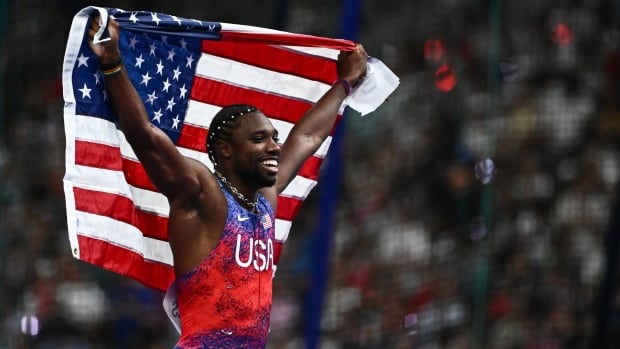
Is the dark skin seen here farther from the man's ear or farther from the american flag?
the american flag

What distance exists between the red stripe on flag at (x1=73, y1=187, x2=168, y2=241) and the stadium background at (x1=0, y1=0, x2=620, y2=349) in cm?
252

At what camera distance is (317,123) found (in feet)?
20.5

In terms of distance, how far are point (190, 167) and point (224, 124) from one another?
0.34 meters

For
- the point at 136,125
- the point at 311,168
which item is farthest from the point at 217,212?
the point at 311,168

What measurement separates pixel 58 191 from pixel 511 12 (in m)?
3.15

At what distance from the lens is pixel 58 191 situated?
852 centimetres

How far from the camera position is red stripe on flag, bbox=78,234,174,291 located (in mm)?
5555

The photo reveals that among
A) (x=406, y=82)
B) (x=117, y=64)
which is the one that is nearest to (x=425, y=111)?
(x=406, y=82)

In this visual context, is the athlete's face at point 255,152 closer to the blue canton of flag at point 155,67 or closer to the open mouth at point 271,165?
the open mouth at point 271,165

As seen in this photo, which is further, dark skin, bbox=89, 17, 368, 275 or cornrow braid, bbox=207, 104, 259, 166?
cornrow braid, bbox=207, 104, 259, 166

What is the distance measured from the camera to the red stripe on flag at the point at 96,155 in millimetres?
5445

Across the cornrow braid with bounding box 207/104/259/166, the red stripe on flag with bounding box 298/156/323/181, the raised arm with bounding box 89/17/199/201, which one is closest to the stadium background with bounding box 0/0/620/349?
the red stripe on flag with bounding box 298/156/323/181

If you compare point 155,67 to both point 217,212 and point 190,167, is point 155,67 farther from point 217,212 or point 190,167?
point 217,212

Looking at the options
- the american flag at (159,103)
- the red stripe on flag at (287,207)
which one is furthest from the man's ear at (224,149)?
the red stripe on flag at (287,207)
